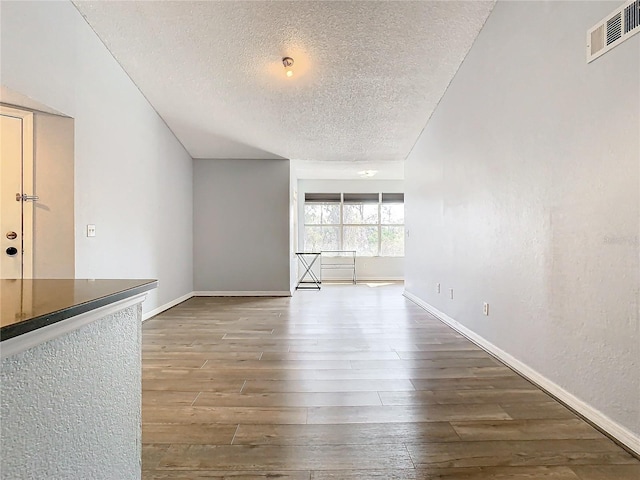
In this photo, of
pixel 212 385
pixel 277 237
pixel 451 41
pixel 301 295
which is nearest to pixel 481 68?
pixel 451 41

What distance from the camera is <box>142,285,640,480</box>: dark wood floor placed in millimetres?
1436

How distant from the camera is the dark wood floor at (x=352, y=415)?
1.44m

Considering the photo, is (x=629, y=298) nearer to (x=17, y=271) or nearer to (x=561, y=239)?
(x=561, y=239)

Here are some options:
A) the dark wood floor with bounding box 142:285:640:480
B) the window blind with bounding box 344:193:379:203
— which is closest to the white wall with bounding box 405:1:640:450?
the dark wood floor with bounding box 142:285:640:480

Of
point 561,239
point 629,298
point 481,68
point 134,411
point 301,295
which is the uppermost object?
point 481,68

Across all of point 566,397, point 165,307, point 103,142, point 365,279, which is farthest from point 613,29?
point 365,279

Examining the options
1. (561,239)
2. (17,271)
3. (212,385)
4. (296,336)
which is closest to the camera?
(561,239)

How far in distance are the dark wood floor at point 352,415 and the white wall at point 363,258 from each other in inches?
202

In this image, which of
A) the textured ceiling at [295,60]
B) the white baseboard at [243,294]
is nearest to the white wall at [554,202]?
the textured ceiling at [295,60]

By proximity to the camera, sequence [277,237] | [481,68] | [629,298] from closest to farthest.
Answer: [629,298] → [481,68] → [277,237]

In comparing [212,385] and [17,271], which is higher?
[17,271]

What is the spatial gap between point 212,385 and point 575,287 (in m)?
2.25

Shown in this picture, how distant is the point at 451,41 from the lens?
3.20 meters

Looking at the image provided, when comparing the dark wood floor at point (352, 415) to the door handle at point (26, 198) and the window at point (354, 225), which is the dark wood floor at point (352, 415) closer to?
the door handle at point (26, 198)
